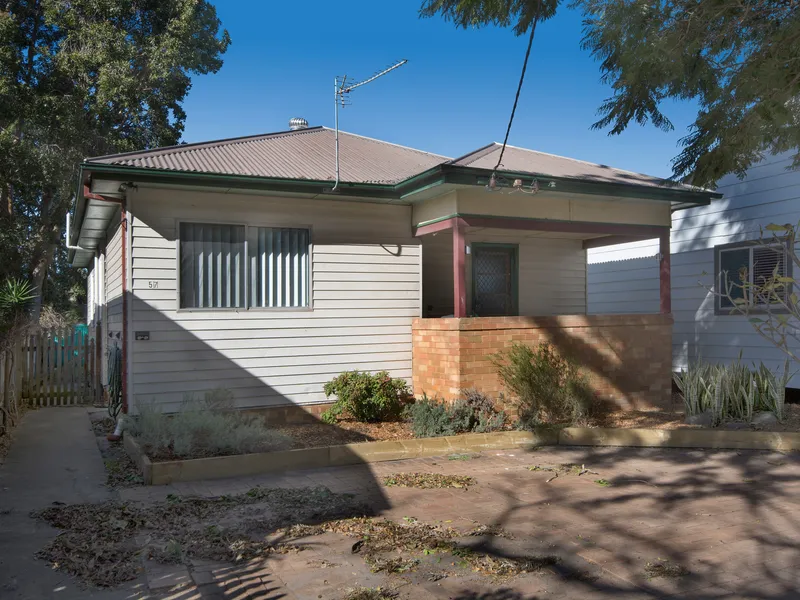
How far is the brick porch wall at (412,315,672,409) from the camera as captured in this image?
979cm

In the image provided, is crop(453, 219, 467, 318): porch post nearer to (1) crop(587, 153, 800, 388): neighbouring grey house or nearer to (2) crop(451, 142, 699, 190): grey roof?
(2) crop(451, 142, 699, 190): grey roof

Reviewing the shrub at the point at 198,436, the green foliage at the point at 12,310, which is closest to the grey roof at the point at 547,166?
the shrub at the point at 198,436

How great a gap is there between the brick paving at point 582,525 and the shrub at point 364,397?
5.83 ft

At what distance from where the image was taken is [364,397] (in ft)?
32.3

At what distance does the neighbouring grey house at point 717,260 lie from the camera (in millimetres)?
11031

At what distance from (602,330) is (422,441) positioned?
13.4ft

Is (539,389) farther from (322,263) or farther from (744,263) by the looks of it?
(744,263)

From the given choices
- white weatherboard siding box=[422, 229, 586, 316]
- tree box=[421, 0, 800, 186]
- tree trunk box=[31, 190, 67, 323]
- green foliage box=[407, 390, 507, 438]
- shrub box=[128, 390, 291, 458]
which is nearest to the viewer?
tree box=[421, 0, 800, 186]

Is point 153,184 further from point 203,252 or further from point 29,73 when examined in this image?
point 29,73

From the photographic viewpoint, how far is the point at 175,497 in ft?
21.3

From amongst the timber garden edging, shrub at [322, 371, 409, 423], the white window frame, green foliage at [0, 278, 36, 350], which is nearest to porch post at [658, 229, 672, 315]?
the timber garden edging

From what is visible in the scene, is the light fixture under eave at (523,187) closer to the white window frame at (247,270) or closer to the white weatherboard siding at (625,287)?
the white window frame at (247,270)

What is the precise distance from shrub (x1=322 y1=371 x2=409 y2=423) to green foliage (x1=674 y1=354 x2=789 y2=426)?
4.36m

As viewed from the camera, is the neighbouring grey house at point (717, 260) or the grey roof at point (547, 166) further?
the neighbouring grey house at point (717, 260)
